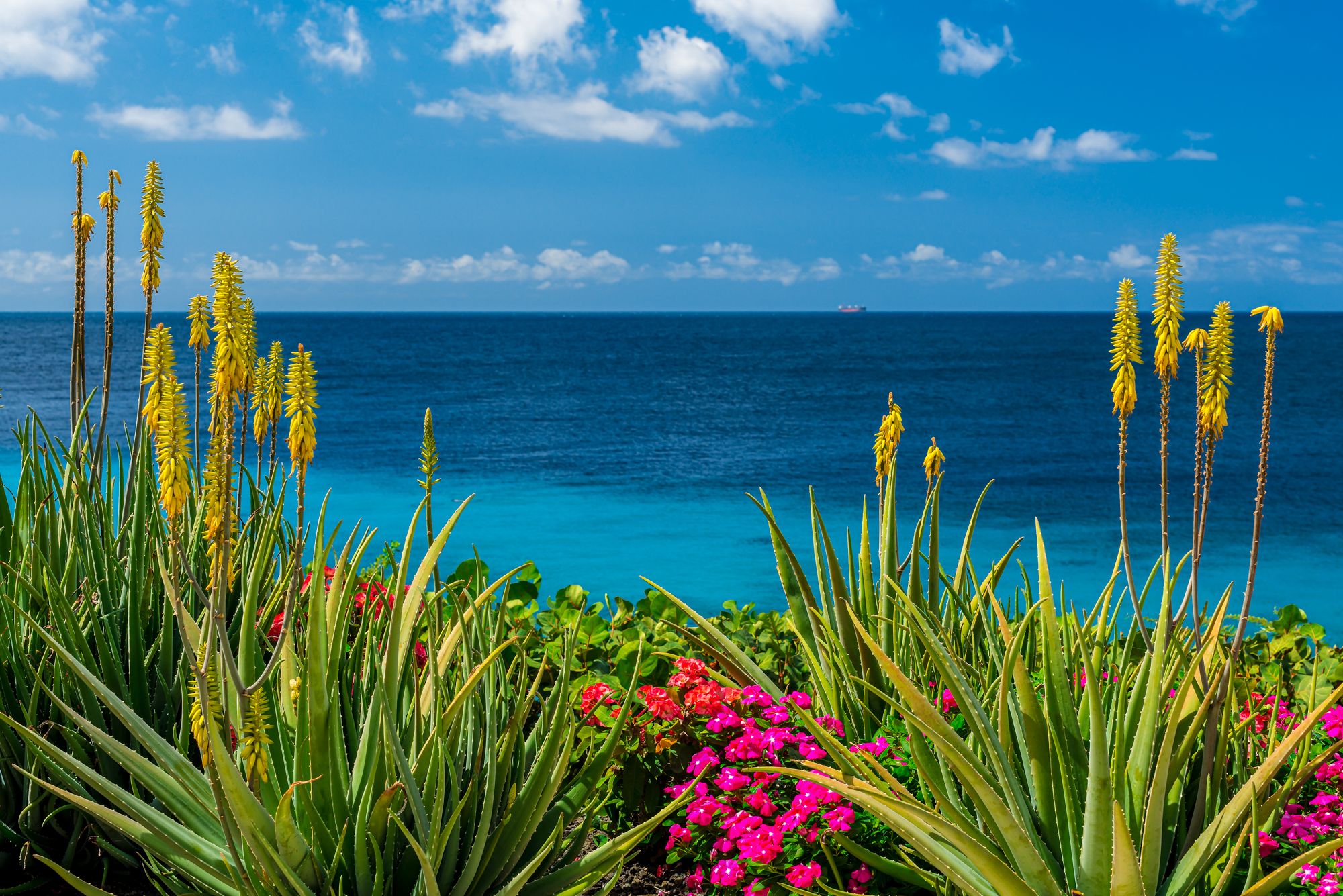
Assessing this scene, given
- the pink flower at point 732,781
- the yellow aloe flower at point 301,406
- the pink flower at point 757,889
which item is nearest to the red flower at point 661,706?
the pink flower at point 732,781

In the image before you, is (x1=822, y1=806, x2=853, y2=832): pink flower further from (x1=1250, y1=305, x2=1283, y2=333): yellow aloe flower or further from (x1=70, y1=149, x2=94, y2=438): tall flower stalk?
(x1=70, y1=149, x2=94, y2=438): tall flower stalk

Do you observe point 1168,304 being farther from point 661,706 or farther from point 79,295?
point 79,295

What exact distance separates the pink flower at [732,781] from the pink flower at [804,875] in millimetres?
302

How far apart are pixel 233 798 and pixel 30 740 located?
0.60 m

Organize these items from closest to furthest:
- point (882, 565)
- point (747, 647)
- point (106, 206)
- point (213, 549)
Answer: point (213, 549)
point (106, 206)
point (882, 565)
point (747, 647)

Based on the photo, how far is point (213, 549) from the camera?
1.72m

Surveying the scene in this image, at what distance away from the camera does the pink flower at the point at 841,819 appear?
2.39m

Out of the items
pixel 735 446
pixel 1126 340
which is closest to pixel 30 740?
pixel 1126 340

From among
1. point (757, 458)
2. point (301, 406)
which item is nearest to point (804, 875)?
point (301, 406)

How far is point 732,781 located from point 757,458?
66.7ft

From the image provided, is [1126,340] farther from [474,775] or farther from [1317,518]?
[1317,518]

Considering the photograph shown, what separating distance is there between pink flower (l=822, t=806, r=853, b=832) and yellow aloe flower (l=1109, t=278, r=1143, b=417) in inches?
45.4

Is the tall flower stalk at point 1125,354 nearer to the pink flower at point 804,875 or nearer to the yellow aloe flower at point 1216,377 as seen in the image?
the yellow aloe flower at point 1216,377

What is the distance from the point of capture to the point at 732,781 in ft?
8.68
